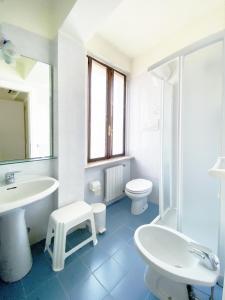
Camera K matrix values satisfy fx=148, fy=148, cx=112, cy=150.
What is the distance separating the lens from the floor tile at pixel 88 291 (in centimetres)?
108

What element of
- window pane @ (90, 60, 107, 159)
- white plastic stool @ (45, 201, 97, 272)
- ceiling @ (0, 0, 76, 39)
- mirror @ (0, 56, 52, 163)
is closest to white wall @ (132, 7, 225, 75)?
window pane @ (90, 60, 107, 159)

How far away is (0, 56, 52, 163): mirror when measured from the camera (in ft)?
4.42

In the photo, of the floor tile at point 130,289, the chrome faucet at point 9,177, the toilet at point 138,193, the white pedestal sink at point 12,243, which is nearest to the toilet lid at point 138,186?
the toilet at point 138,193

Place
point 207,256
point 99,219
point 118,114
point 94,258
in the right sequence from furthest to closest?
point 118,114, point 99,219, point 94,258, point 207,256

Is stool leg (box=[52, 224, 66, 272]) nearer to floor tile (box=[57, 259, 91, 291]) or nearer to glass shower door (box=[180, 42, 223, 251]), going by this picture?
floor tile (box=[57, 259, 91, 291])

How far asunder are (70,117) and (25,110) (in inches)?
17.0

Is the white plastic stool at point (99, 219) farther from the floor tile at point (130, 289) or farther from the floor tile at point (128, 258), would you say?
the floor tile at point (130, 289)

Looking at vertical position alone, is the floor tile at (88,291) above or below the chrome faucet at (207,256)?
below

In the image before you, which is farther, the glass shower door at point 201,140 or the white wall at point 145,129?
the white wall at point 145,129

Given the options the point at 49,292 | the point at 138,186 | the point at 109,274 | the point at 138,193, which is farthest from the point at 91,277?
the point at 138,186

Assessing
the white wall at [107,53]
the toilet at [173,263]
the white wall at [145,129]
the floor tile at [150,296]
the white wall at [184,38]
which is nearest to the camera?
the toilet at [173,263]

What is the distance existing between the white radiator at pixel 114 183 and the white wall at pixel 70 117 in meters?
0.61

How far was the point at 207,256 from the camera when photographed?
0.92 m

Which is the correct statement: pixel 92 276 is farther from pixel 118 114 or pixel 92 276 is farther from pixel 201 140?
pixel 118 114
